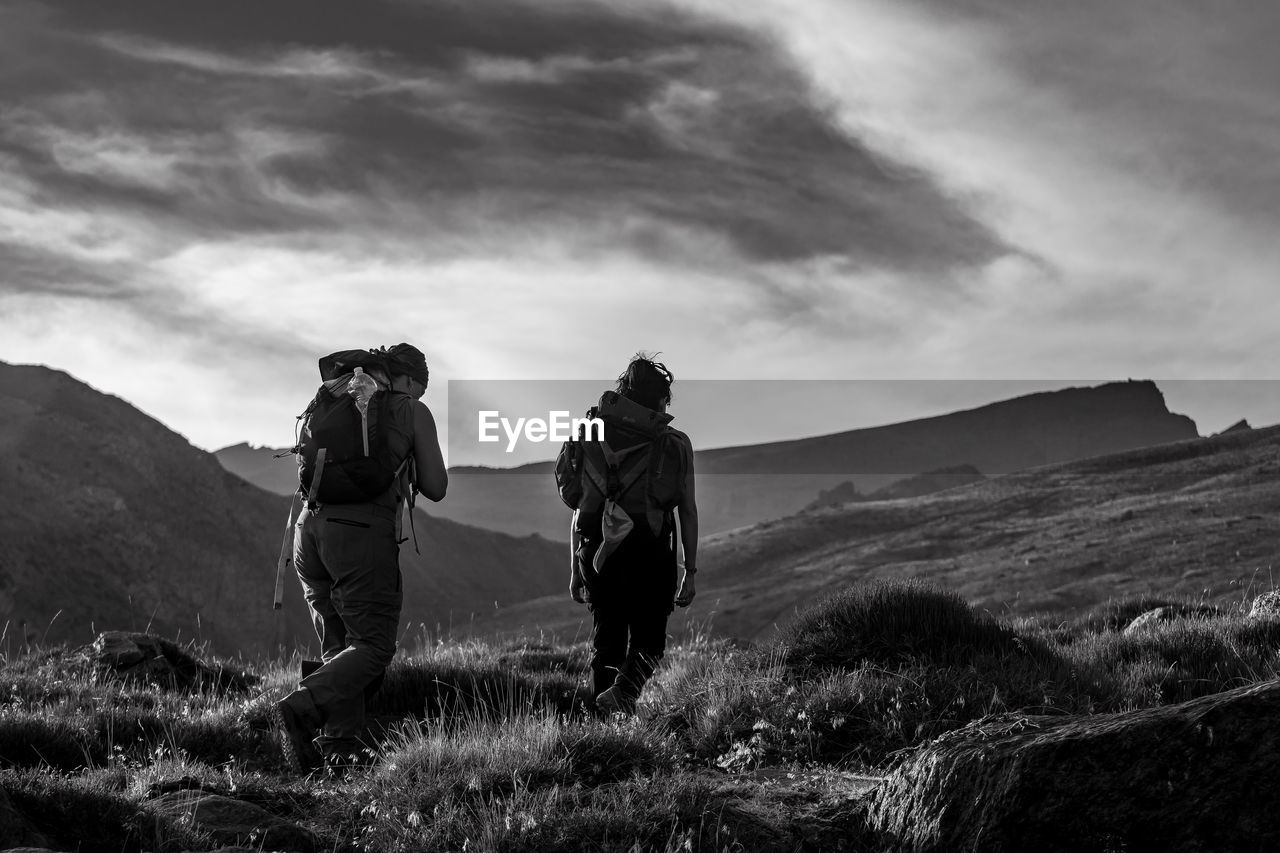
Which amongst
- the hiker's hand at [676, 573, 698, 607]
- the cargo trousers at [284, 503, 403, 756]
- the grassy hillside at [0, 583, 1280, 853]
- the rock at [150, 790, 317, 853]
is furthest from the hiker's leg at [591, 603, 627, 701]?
the rock at [150, 790, 317, 853]

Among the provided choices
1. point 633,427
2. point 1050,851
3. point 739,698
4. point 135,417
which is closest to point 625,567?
point 633,427

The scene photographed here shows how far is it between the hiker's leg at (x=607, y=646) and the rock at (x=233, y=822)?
3434mm

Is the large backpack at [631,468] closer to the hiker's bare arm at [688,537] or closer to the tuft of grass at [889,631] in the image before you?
the hiker's bare arm at [688,537]

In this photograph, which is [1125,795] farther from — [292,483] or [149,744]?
[292,483]

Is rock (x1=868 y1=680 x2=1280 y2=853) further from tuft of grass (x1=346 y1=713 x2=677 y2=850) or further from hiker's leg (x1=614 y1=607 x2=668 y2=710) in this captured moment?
hiker's leg (x1=614 y1=607 x2=668 y2=710)

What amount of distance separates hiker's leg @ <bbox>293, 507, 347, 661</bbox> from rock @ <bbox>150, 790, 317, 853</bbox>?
2191mm

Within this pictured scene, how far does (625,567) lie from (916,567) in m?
39.3

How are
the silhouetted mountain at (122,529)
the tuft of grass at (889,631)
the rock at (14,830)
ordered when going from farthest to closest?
the silhouetted mountain at (122,529), the tuft of grass at (889,631), the rock at (14,830)

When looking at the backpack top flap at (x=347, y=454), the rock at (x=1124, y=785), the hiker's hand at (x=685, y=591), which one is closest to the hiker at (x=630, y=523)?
the hiker's hand at (x=685, y=591)

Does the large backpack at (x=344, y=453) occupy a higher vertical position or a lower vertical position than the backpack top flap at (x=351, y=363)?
lower

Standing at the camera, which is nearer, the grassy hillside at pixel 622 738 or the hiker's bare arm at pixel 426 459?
the grassy hillside at pixel 622 738

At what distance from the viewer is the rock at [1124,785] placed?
121 inches

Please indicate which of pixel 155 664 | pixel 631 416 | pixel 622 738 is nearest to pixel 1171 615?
pixel 631 416

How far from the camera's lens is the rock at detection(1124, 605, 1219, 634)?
9.77 m
